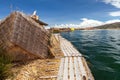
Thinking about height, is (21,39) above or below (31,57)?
above

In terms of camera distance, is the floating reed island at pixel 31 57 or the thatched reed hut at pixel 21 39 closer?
the floating reed island at pixel 31 57

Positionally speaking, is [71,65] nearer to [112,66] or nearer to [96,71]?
[96,71]

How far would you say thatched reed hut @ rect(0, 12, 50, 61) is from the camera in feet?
55.4

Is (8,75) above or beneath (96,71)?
above

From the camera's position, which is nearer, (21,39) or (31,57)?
(21,39)

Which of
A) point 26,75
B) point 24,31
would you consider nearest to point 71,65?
point 26,75

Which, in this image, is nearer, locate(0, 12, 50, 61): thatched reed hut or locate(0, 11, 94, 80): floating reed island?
locate(0, 11, 94, 80): floating reed island

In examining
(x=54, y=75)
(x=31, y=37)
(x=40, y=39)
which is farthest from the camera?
(x=40, y=39)

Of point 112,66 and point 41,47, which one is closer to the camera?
point 41,47

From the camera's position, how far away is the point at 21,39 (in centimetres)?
1747

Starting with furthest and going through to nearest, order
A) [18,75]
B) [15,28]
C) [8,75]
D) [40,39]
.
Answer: [40,39] < [15,28] < [18,75] < [8,75]

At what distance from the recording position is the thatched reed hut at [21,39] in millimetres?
16891

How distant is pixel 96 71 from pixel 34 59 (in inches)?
293

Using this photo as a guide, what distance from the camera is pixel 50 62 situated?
17359mm
